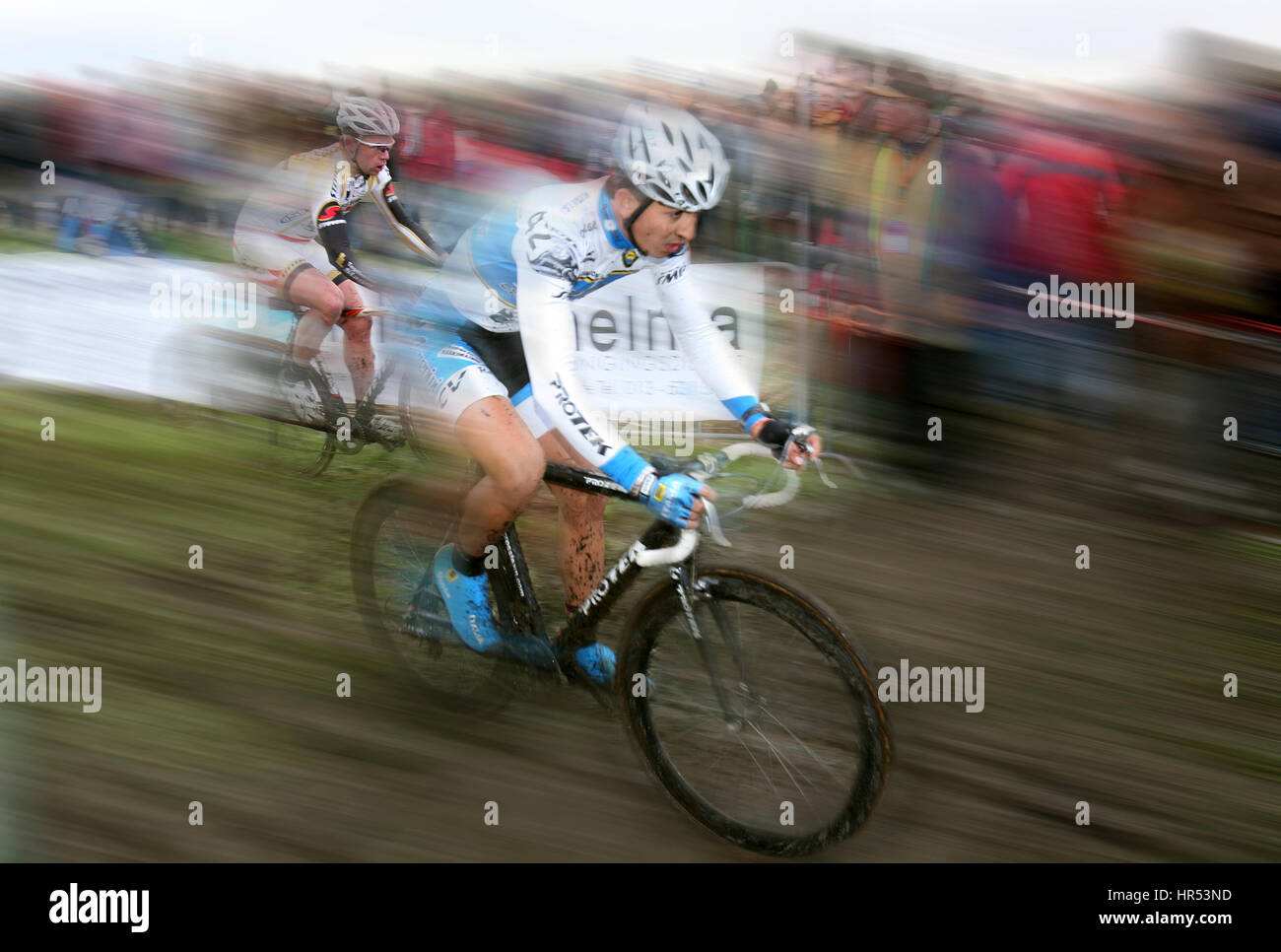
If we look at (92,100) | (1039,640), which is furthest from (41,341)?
(1039,640)

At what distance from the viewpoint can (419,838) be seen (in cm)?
284

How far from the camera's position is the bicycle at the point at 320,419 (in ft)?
16.4

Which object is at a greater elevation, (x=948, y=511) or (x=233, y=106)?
(x=233, y=106)

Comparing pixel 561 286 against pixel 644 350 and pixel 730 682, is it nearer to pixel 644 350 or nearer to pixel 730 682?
pixel 730 682

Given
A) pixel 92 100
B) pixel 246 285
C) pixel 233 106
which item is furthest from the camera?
pixel 92 100

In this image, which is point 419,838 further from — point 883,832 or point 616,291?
point 616,291

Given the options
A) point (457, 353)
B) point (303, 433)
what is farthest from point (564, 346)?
point (303, 433)

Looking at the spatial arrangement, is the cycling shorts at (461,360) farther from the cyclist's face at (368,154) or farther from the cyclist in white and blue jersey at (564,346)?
the cyclist's face at (368,154)

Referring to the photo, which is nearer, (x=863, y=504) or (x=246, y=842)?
(x=246, y=842)

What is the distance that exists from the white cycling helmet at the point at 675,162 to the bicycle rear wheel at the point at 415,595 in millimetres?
1169

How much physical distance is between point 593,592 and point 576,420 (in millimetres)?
541

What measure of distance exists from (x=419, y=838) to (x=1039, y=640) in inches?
81.7

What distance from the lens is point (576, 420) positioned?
100 inches

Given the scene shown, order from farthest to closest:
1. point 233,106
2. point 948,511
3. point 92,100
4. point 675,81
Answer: point 92,100
point 233,106
point 675,81
point 948,511
